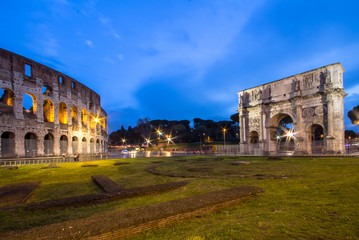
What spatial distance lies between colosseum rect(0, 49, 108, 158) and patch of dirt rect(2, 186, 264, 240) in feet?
82.5

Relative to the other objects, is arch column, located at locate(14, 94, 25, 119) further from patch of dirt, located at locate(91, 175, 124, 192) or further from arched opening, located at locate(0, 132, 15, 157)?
patch of dirt, located at locate(91, 175, 124, 192)

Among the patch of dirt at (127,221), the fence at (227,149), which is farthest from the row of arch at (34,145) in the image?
the patch of dirt at (127,221)

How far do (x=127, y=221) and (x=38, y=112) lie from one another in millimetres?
29571

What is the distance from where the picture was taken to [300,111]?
27438 millimetres

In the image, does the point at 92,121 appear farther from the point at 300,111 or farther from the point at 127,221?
the point at 127,221

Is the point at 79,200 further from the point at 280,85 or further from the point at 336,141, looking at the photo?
the point at 280,85

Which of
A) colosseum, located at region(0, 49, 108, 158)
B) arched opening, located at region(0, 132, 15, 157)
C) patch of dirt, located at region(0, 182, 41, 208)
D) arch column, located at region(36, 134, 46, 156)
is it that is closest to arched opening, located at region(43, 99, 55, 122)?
colosseum, located at region(0, 49, 108, 158)

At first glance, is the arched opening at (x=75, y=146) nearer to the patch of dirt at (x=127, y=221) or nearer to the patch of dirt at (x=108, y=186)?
Answer: the patch of dirt at (x=108, y=186)

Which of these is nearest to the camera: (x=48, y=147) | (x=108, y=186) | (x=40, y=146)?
(x=108, y=186)

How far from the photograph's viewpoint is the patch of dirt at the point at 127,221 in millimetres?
2131

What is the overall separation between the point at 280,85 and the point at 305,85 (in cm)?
376

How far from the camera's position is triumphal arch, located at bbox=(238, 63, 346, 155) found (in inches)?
941

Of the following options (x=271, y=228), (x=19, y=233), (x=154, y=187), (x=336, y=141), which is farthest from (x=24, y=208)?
(x=336, y=141)

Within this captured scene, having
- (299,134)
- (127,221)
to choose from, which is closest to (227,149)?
(299,134)
